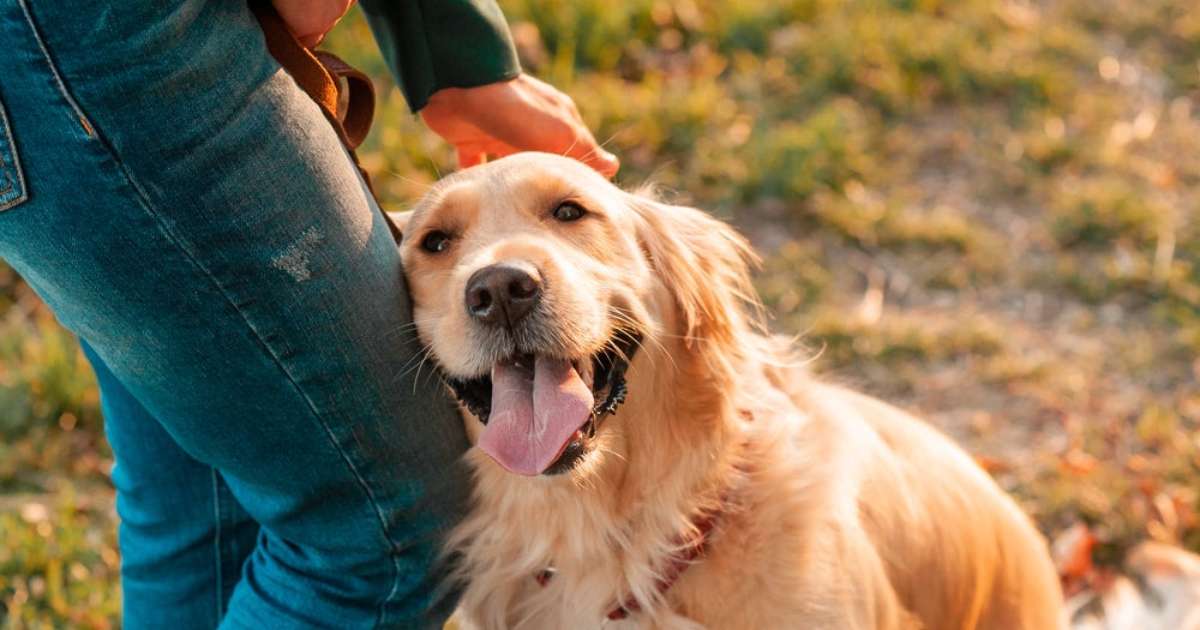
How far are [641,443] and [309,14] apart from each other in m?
0.99

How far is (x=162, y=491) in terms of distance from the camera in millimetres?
2203

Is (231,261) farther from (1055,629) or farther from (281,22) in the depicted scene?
(1055,629)

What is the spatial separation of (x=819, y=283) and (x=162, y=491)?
2.79 metres

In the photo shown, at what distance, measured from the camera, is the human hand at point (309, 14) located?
1.79m

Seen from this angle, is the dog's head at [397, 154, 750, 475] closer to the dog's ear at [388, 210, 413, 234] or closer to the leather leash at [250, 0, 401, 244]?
the dog's ear at [388, 210, 413, 234]

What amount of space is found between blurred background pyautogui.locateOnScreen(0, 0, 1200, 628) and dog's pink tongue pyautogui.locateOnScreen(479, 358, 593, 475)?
97 cm

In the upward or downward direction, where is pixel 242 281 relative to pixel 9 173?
downward

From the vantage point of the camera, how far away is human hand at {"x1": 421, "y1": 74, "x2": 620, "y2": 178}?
228 centimetres

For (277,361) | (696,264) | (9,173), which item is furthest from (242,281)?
(696,264)

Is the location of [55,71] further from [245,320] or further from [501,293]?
[501,293]

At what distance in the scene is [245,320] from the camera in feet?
5.41

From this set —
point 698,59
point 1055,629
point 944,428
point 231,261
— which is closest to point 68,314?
point 231,261

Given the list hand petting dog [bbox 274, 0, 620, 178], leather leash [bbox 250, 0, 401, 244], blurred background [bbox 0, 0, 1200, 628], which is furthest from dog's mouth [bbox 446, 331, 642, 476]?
blurred background [bbox 0, 0, 1200, 628]

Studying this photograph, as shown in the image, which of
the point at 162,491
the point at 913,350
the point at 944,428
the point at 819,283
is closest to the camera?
the point at 162,491
